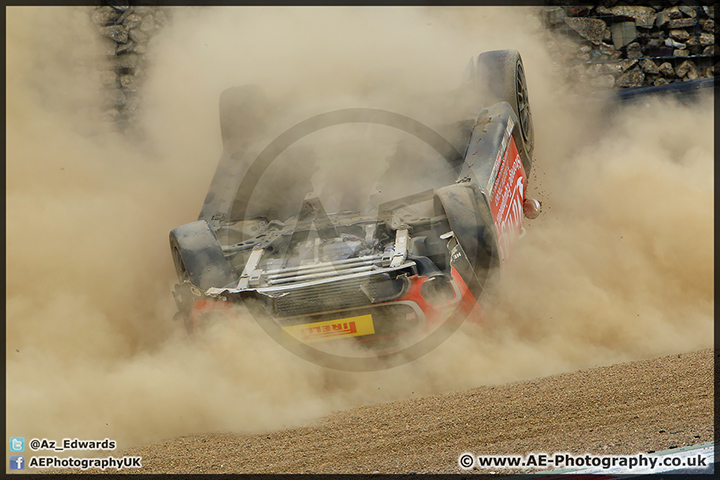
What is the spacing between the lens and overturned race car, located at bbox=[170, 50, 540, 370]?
4.53 m

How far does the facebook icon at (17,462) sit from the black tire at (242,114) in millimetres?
3716

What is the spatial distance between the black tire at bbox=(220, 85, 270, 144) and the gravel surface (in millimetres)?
3458

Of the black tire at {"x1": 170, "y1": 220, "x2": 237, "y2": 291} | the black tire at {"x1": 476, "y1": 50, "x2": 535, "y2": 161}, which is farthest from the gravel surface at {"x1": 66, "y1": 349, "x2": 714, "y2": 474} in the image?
the black tire at {"x1": 476, "y1": 50, "x2": 535, "y2": 161}

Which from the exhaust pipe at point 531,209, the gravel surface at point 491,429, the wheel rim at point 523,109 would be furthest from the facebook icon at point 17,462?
the wheel rim at point 523,109

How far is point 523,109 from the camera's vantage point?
693 cm

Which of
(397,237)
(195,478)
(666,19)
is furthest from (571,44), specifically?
(195,478)

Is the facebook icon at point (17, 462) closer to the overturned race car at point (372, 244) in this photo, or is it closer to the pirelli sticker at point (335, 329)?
the overturned race car at point (372, 244)

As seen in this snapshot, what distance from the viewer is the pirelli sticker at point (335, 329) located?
14.8ft

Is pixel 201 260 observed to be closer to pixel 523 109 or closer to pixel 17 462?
pixel 17 462

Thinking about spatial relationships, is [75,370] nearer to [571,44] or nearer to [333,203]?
[333,203]

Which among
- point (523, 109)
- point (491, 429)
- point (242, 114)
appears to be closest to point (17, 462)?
point (491, 429)

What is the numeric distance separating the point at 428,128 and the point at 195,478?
3878 mm

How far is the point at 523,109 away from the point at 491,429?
4.02m

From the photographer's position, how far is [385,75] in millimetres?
7656
